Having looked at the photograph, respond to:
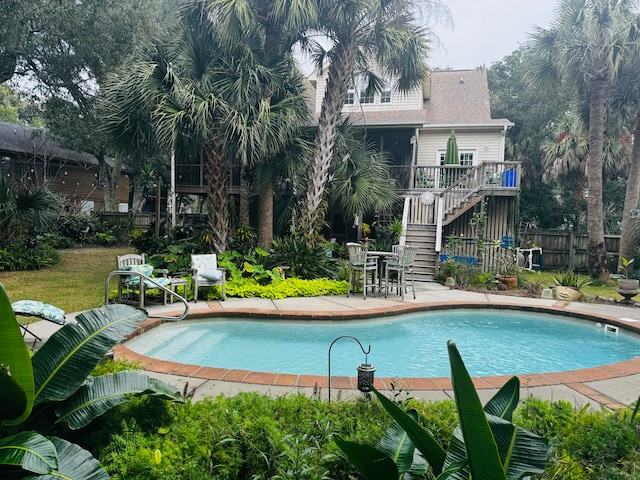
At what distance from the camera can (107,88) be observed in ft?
32.9

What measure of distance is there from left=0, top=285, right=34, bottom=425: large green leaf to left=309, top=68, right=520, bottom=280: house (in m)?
10.6

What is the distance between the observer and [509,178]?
43.9 feet

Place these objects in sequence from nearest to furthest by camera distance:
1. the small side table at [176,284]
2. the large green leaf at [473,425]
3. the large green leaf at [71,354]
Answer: the large green leaf at [473,425] → the large green leaf at [71,354] → the small side table at [176,284]

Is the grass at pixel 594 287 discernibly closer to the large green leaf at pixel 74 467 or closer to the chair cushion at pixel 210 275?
the chair cushion at pixel 210 275

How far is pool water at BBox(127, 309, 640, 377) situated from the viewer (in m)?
5.61

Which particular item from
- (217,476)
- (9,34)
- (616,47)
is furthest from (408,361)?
(9,34)

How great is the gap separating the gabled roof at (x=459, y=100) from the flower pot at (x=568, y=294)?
8450 millimetres

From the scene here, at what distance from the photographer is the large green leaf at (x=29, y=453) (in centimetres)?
171

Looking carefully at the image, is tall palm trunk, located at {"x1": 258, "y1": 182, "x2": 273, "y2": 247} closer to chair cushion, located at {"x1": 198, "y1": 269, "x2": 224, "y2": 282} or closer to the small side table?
chair cushion, located at {"x1": 198, "y1": 269, "x2": 224, "y2": 282}

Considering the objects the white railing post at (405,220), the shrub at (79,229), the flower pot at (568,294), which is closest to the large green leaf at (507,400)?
the flower pot at (568,294)

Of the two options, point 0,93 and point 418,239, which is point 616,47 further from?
point 0,93

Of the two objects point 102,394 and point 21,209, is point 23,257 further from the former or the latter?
point 102,394

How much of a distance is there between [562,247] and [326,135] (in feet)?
32.9

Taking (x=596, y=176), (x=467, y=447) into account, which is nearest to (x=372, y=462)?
(x=467, y=447)
